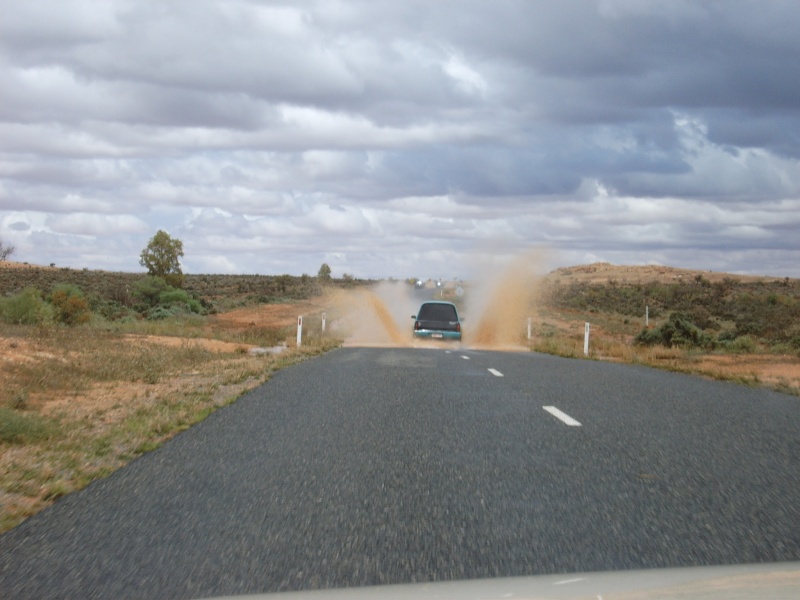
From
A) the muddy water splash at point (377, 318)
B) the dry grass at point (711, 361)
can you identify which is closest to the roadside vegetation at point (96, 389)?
the muddy water splash at point (377, 318)

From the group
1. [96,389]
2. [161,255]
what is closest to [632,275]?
[161,255]

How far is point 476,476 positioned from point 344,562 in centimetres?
255

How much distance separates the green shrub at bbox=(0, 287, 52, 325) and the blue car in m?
13.4

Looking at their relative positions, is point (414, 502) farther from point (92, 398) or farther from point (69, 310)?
point (69, 310)

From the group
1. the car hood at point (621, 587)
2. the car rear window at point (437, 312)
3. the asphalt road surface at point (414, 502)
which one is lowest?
the asphalt road surface at point (414, 502)

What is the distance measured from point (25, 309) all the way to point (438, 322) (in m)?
15.5

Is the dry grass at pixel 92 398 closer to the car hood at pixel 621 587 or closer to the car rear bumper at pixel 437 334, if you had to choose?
the car hood at pixel 621 587

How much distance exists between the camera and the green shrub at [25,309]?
33125 mm

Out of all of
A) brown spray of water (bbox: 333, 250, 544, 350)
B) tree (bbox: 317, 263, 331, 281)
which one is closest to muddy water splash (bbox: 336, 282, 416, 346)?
brown spray of water (bbox: 333, 250, 544, 350)

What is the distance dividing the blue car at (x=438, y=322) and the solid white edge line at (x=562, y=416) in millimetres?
22148

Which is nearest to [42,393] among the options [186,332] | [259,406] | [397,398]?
[259,406]

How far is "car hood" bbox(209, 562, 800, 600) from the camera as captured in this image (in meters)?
3.31

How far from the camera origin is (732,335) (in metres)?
45.8

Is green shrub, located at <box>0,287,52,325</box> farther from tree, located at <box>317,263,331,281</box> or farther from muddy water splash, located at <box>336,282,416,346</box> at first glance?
tree, located at <box>317,263,331,281</box>
